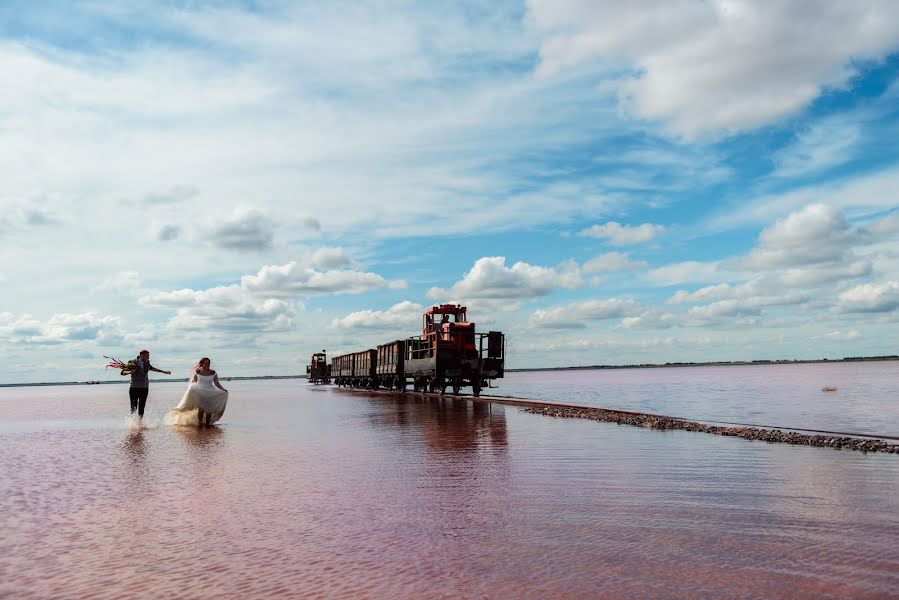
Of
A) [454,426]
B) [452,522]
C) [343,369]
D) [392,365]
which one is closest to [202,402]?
[454,426]

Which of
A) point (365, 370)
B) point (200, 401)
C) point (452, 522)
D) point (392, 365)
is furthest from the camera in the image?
point (365, 370)

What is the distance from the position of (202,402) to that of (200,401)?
2.2 inches

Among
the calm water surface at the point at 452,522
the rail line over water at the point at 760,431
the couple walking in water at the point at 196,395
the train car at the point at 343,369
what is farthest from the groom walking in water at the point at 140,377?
the train car at the point at 343,369

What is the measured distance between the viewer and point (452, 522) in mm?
6152

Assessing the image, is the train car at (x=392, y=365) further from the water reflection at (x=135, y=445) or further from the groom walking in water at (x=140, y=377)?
the water reflection at (x=135, y=445)

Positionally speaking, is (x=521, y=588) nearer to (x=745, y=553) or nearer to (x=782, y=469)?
(x=745, y=553)

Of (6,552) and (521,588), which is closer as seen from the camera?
(521,588)

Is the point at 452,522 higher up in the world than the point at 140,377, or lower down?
lower down

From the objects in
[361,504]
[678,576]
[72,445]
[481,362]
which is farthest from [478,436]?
[481,362]

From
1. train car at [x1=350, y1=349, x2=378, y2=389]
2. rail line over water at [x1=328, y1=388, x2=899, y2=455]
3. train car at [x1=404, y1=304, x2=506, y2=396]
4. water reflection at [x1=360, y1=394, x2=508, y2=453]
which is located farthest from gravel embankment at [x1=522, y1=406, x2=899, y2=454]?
train car at [x1=350, y1=349, x2=378, y2=389]

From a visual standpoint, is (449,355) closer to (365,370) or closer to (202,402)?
(202,402)

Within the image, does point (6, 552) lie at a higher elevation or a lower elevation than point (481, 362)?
lower

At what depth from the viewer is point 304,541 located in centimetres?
553

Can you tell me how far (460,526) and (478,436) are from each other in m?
7.86
